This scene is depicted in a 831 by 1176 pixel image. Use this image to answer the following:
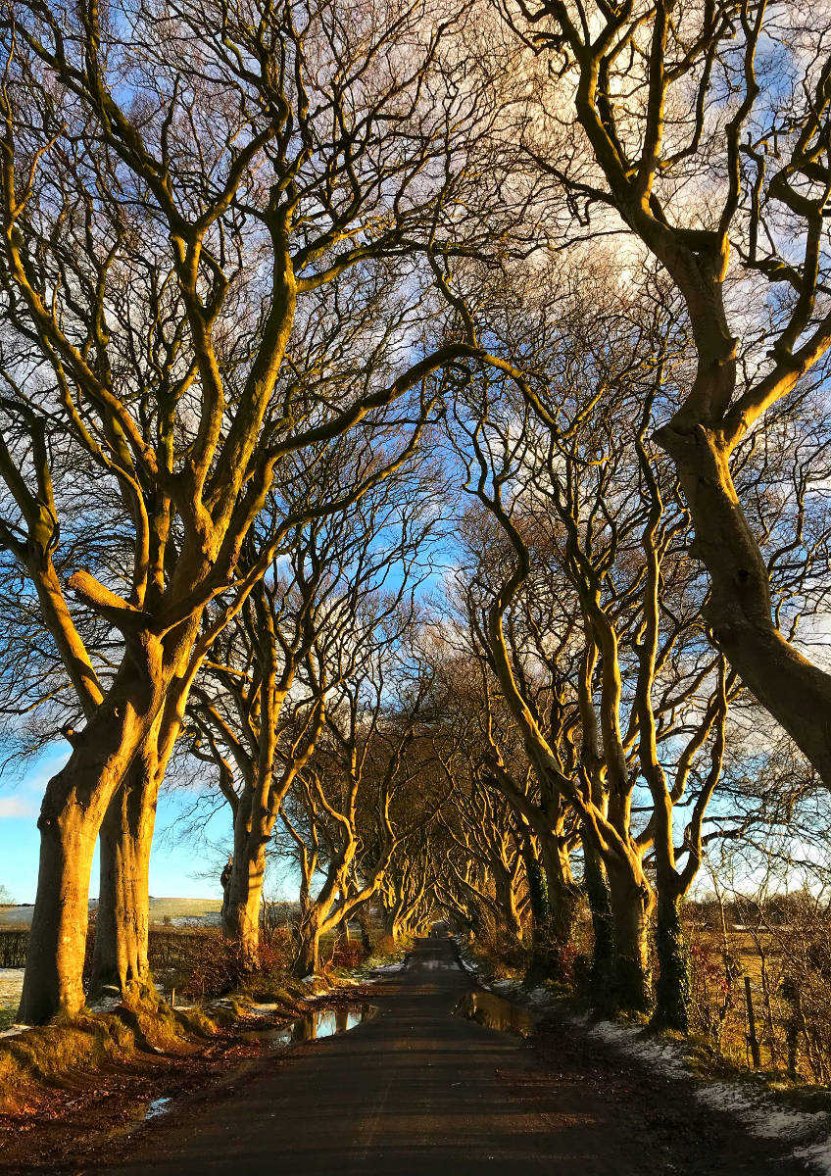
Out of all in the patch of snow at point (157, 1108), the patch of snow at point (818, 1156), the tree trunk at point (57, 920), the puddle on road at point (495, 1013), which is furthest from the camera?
the puddle on road at point (495, 1013)

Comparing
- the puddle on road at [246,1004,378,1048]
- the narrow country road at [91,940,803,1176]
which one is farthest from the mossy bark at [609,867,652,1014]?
the puddle on road at [246,1004,378,1048]

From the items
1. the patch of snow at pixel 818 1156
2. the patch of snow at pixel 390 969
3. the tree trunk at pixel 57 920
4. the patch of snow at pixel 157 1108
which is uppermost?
the tree trunk at pixel 57 920

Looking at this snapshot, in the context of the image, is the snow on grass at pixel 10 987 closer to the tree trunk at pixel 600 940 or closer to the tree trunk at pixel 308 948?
the tree trunk at pixel 308 948

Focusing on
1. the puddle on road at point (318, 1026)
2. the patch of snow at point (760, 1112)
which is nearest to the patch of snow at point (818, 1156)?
the patch of snow at point (760, 1112)

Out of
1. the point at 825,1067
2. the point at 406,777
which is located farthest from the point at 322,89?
the point at 406,777

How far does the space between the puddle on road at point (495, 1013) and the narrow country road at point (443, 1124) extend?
3650 millimetres

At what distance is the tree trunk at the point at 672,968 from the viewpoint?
10484 mm

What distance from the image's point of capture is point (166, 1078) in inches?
307

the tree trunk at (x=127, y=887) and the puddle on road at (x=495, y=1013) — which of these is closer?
the tree trunk at (x=127, y=887)

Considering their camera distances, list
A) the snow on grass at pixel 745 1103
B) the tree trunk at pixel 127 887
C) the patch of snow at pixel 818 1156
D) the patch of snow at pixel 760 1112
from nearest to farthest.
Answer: the patch of snow at pixel 818 1156, the snow on grass at pixel 745 1103, the patch of snow at pixel 760 1112, the tree trunk at pixel 127 887

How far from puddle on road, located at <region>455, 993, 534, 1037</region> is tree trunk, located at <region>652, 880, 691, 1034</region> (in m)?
2.74

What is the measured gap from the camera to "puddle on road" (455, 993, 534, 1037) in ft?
44.3

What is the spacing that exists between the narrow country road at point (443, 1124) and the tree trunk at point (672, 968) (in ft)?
4.61

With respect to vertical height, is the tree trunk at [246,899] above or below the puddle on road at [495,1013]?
above
